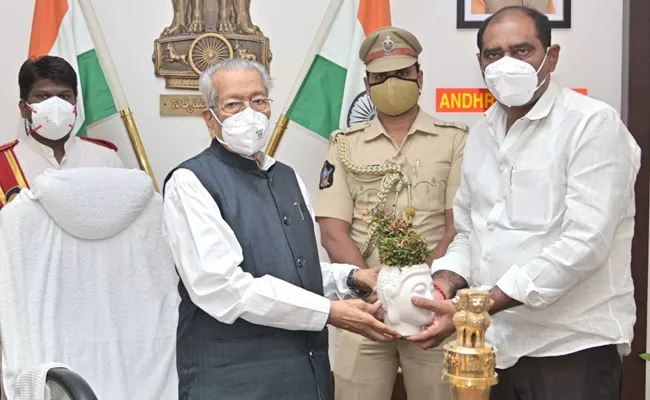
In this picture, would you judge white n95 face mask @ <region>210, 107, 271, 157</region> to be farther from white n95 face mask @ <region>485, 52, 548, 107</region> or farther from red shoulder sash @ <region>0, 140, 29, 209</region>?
red shoulder sash @ <region>0, 140, 29, 209</region>

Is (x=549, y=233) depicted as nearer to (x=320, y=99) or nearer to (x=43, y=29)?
(x=320, y=99)

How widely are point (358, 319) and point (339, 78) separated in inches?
75.0

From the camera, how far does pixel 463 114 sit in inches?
148

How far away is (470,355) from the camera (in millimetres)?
1148

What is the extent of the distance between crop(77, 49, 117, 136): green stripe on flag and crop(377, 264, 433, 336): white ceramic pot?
202 centimetres

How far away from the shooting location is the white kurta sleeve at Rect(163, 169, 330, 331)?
6.00 feet

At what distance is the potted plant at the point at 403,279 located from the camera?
1896 millimetres

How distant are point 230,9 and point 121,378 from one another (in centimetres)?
197

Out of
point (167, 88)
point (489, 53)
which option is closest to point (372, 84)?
point (489, 53)

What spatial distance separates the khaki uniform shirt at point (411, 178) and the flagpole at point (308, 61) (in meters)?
0.59

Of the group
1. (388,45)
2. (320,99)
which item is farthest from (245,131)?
(320,99)

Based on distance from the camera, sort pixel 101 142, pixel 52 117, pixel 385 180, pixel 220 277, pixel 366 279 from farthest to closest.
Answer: pixel 101 142 → pixel 52 117 → pixel 385 180 → pixel 366 279 → pixel 220 277

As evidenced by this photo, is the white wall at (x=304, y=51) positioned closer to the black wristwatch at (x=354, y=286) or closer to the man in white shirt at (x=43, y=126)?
the man in white shirt at (x=43, y=126)

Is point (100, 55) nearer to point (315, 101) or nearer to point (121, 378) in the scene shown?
point (315, 101)
